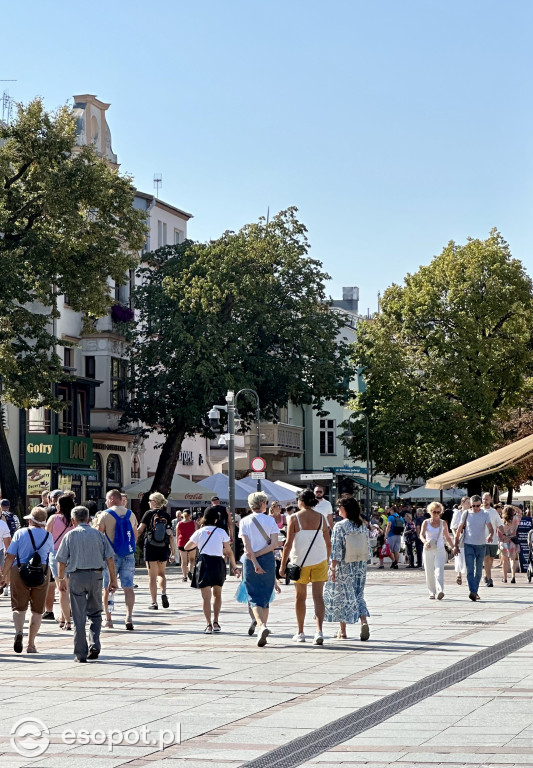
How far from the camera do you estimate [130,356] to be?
54750 millimetres

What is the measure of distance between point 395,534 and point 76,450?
1415cm

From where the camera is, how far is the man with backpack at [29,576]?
15.9m

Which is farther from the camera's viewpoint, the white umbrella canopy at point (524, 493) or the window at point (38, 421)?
the white umbrella canopy at point (524, 493)

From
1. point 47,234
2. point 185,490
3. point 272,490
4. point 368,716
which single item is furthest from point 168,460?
point 368,716

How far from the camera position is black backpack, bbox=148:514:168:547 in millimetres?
21516

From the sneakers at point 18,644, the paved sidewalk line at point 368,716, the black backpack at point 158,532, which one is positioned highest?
the black backpack at point 158,532

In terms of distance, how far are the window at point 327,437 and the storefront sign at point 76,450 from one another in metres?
38.1

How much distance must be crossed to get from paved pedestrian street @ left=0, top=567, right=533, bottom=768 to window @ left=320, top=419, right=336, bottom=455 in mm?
68836

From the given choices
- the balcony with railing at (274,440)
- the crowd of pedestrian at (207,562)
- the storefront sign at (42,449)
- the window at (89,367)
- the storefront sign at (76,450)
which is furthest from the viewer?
the balcony with railing at (274,440)

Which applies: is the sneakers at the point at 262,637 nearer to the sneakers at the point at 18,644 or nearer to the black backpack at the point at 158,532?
the sneakers at the point at 18,644

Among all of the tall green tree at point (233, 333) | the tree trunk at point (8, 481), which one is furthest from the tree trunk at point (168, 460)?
the tree trunk at point (8, 481)

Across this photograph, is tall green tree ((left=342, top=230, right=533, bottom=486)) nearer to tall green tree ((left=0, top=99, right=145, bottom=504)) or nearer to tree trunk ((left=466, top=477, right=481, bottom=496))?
tree trunk ((left=466, top=477, right=481, bottom=496))

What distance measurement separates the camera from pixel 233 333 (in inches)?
2009

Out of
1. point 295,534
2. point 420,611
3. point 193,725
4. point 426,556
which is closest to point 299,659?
point 295,534
